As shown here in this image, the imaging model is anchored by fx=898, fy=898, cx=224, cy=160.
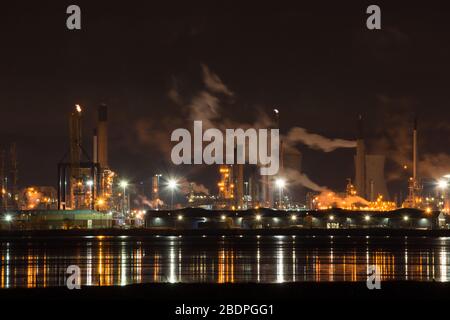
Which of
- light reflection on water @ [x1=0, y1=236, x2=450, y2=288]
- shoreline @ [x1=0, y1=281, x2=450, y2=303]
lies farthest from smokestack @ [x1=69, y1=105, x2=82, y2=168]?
shoreline @ [x1=0, y1=281, x2=450, y2=303]

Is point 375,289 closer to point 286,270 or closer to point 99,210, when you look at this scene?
point 286,270

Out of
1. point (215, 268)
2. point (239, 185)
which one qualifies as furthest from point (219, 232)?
point (215, 268)

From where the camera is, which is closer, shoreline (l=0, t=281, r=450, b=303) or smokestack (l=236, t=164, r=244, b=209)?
shoreline (l=0, t=281, r=450, b=303)

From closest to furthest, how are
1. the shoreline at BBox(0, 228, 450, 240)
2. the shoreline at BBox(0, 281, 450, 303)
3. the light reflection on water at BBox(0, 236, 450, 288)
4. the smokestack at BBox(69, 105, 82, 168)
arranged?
the shoreline at BBox(0, 281, 450, 303) < the light reflection on water at BBox(0, 236, 450, 288) < the shoreline at BBox(0, 228, 450, 240) < the smokestack at BBox(69, 105, 82, 168)

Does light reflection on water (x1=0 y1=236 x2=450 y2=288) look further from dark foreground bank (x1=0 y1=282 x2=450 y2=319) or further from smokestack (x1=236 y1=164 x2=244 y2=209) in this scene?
smokestack (x1=236 y1=164 x2=244 y2=209)

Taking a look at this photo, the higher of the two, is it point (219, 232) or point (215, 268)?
point (215, 268)

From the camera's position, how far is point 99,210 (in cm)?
16188

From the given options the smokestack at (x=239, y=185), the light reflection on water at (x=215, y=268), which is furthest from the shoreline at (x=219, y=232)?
the light reflection on water at (x=215, y=268)

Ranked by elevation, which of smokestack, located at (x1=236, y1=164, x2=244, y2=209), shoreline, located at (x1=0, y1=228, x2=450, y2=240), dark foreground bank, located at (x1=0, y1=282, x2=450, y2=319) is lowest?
shoreline, located at (x1=0, y1=228, x2=450, y2=240)

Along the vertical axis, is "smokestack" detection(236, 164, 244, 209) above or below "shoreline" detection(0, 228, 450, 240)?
above

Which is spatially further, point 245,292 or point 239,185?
point 239,185

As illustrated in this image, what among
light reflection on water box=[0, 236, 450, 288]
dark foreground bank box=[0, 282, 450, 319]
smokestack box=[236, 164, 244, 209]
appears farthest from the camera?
smokestack box=[236, 164, 244, 209]
